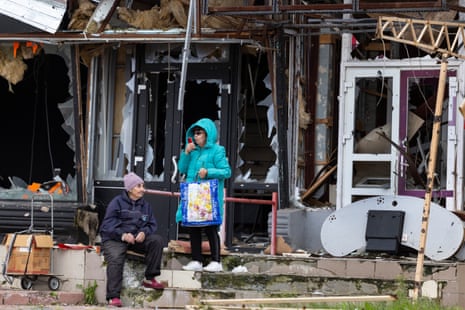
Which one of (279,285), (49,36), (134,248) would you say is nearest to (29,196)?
(49,36)

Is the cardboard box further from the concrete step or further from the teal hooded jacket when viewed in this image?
the teal hooded jacket

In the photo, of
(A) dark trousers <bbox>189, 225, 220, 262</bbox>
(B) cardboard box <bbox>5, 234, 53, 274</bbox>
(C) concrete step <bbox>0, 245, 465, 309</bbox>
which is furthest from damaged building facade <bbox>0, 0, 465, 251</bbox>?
(B) cardboard box <bbox>5, 234, 53, 274</bbox>

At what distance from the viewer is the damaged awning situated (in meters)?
16.3

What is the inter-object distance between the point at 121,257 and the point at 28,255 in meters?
1.41

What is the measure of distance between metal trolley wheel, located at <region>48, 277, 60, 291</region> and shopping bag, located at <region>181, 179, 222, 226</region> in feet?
6.23

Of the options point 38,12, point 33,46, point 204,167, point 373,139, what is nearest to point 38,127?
point 33,46

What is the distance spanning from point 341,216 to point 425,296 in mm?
2160

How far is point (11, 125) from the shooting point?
62.0 feet

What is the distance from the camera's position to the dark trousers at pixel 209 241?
14.1 meters

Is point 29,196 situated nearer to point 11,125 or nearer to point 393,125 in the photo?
point 11,125

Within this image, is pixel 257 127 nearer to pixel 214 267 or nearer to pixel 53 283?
pixel 214 267

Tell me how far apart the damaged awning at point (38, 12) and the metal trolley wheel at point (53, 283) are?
3.66 meters

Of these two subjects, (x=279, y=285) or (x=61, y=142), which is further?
(x=61, y=142)

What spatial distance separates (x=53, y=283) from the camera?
579 inches
